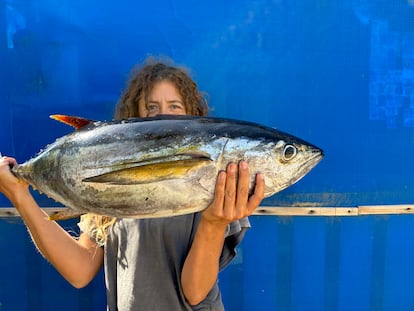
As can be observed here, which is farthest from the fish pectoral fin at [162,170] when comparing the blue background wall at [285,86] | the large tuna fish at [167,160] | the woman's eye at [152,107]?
the blue background wall at [285,86]

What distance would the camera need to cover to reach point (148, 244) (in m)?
1.68

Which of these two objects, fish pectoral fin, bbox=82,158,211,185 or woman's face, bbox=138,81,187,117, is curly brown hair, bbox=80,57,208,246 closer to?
woman's face, bbox=138,81,187,117

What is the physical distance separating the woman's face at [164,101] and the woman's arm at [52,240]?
1.84 ft

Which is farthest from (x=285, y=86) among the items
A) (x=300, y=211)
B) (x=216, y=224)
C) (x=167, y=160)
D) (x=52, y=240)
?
(x=52, y=240)

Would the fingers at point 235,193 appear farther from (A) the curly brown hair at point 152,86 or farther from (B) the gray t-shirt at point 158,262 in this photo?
(A) the curly brown hair at point 152,86

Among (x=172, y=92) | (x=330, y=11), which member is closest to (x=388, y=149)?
(x=330, y=11)

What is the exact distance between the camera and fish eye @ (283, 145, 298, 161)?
1252mm

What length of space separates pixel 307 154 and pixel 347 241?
132cm

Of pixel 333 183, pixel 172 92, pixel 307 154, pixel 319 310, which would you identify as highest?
pixel 172 92

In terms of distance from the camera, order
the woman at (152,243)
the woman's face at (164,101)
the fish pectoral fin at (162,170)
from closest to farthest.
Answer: the fish pectoral fin at (162,170) < the woman at (152,243) < the woman's face at (164,101)

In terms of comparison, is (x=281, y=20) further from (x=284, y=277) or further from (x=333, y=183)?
(x=284, y=277)

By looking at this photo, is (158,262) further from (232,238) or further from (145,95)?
(145,95)

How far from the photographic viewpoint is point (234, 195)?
128 centimetres

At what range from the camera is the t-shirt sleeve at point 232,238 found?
1646 mm
